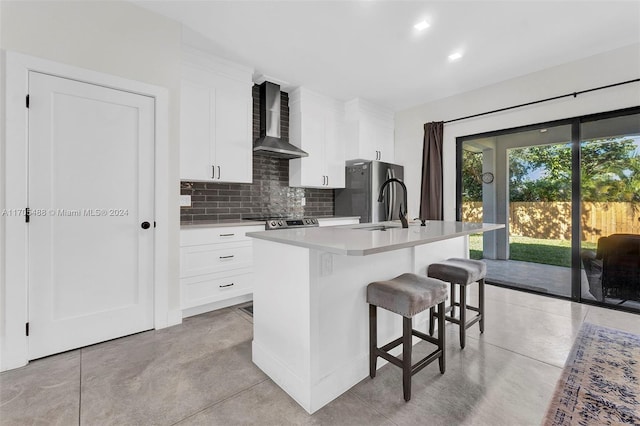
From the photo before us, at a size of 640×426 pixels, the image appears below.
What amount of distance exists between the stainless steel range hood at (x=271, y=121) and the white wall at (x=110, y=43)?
4.17ft

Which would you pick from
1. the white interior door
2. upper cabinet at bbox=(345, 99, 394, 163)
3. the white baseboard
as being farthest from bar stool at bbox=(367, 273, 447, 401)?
upper cabinet at bbox=(345, 99, 394, 163)

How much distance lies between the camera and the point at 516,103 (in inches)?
144

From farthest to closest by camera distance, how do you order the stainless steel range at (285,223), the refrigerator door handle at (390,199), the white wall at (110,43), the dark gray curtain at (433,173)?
the refrigerator door handle at (390,199)
the dark gray curtain at (433,173)
the stainless steel range at (285,223)
the white wall at (110,43)

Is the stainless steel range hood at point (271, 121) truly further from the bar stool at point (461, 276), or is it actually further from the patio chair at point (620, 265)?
the patio chair at point (620, 265)

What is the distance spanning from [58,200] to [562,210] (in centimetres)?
512

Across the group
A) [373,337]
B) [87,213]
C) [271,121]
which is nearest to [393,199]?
[271,121]

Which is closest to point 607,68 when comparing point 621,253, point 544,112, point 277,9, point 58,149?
point 544,112

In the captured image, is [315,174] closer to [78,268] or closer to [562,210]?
[78,268]

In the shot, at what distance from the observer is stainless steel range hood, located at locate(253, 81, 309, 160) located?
371 cm

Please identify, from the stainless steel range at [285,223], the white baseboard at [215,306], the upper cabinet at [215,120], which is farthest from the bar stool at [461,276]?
the upper cabinet at [215,120]

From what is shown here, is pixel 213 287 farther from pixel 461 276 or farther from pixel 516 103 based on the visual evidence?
pixel 516 103

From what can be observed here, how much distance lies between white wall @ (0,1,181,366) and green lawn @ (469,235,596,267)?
13.9ft

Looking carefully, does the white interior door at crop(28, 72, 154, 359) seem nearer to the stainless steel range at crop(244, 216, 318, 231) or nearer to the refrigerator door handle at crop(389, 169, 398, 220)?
the stainless steel range at crop(244, 216, 318, 231)

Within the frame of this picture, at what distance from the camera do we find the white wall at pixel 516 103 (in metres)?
2.97
